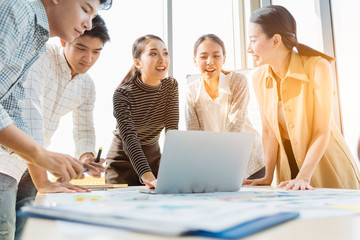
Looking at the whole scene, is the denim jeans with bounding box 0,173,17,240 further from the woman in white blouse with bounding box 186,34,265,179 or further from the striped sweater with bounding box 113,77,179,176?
the woman in white blouse with bounding box 186,34,265,179

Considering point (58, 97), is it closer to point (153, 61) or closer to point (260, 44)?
point (153, 61)

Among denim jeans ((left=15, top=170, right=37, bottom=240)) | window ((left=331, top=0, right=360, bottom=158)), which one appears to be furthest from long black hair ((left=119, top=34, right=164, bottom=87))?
window ((left=331, top=0, right=360, bottom=158))

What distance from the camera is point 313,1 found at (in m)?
2.51

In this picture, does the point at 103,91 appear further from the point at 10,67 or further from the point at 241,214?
the point at 241,214

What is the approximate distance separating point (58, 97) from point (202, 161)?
0.91 metres

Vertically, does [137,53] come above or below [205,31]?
below

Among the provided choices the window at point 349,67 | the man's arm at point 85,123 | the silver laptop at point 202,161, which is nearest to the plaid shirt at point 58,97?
the man's arm at point 85,123

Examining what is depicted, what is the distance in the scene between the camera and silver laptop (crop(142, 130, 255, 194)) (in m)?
0.77

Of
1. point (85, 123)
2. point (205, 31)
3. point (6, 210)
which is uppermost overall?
point (205, 31)

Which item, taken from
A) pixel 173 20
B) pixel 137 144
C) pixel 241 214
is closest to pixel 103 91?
pixel 173 20

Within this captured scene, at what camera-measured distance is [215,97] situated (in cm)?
183

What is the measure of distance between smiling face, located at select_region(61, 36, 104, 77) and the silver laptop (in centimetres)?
91

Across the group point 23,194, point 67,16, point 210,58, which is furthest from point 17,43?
point 210,58

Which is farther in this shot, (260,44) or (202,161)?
(260,44)
